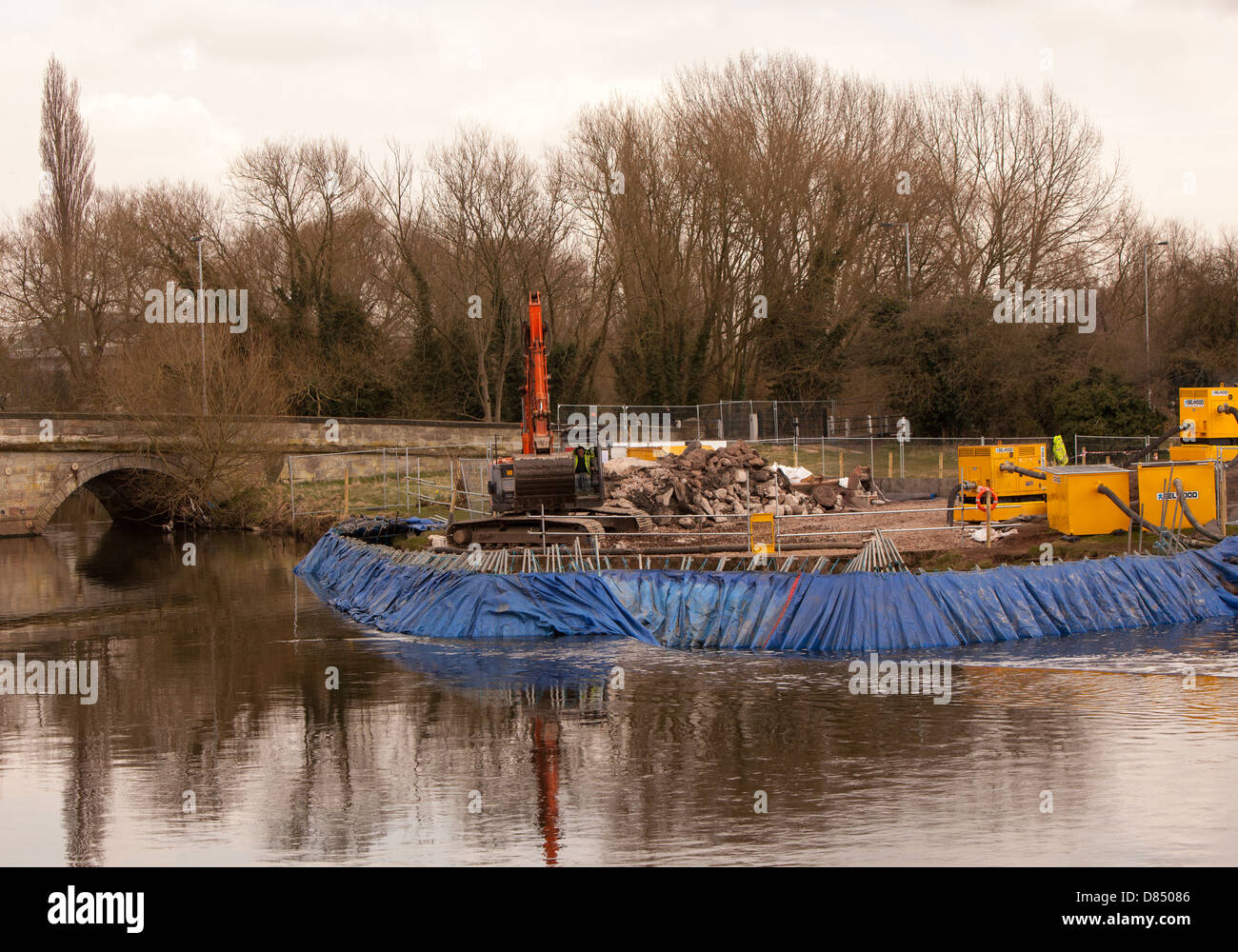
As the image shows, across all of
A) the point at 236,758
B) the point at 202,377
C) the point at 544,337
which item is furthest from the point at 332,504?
the point at 236,758

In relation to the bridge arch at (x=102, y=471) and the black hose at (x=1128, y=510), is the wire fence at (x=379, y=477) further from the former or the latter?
the black hose at (x=1128, y=510)

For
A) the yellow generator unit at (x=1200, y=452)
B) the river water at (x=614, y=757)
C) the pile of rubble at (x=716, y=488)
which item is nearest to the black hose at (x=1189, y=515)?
the yellow generator unit at (x=1200, y=452)

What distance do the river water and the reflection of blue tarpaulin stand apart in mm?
468

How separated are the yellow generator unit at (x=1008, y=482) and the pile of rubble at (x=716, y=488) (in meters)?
4.56

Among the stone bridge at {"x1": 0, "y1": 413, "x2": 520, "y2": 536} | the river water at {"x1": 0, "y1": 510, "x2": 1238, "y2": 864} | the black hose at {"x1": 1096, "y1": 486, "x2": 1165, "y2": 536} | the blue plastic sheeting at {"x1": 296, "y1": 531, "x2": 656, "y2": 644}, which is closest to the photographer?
the river water at {"x1": 0, "y1": 510, "x2": 1238, "y2": 864}

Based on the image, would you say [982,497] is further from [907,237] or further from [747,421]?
[907,237]

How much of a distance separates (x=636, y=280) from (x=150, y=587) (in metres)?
32.2

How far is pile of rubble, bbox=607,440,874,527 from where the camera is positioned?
29.7 metres

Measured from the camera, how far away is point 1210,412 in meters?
25.1

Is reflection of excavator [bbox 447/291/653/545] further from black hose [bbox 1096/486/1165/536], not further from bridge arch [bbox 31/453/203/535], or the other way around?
bridge arch [bbox 31/453/203/535]

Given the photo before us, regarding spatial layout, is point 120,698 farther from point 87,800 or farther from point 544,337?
point 544,337

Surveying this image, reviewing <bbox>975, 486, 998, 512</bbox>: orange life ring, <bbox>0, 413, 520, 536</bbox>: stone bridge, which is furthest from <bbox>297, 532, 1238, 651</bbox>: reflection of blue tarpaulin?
<bbox>0, 413, 520, 536</bbox>: stone bridge

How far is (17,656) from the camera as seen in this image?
19641mm

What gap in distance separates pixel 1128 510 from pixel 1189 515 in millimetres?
1058
